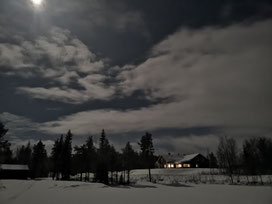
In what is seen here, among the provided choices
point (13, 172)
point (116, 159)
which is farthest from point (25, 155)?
point (116, 159)

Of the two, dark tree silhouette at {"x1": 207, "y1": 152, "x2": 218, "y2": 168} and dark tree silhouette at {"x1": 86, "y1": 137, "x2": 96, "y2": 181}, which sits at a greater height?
dark tree silhouette at {"x1": 86, "y1": 137, "x2": 96, "y2": 181}

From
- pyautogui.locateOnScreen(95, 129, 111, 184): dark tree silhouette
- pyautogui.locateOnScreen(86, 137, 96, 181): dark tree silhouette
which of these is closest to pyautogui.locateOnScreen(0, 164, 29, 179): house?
pyautogui.locateOnScreen(86, 137, 96, 181): dark tree silhouette

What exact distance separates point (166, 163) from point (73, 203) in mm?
94783

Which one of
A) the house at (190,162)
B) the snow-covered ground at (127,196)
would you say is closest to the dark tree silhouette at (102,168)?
the snow-covered ground at (127,196)

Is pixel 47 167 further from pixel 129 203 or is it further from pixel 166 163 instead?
pixel 129 203

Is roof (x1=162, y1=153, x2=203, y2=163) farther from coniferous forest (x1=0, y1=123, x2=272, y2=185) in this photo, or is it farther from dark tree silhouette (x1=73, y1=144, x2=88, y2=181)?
dark tree silhouette (x1=73, y1=144, x2=88, y2=181)

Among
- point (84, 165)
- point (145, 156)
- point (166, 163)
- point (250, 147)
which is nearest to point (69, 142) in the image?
point (84, 165)

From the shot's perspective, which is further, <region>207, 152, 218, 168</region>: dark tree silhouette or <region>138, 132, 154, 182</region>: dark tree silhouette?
<region>207, 152, 218, 168</region>: dark tree silhouette

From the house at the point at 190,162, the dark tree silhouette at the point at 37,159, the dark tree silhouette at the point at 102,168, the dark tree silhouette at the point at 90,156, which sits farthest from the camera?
the house at the point at 190,162

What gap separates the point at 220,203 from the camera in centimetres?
1764

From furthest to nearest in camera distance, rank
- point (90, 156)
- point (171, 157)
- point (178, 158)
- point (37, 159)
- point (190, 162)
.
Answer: point (171, 157)
point (178, 158)
point (190, 162)
point (37, 159)
point (90, 156)

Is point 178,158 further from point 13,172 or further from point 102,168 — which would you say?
point 13,172

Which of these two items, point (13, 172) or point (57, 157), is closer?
point (13, 172)

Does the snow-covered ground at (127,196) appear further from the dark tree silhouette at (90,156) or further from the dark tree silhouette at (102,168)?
the dark tree silhouette at (90,156)
